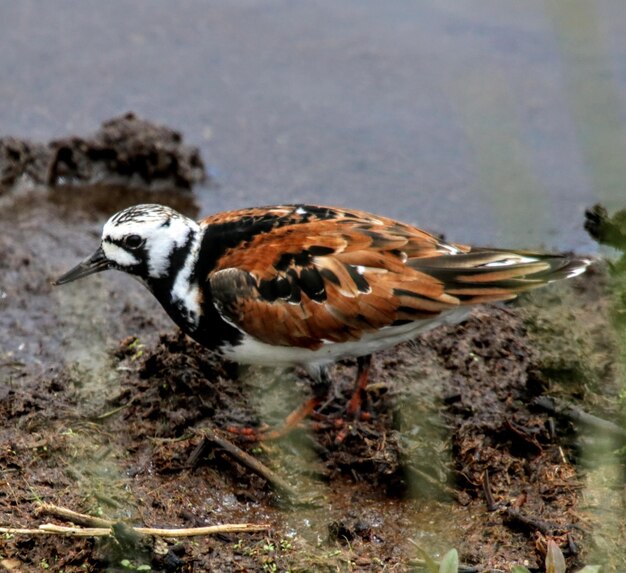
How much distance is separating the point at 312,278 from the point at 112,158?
11.2 ft

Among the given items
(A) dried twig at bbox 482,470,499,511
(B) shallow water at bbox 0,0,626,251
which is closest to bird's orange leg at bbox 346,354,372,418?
(A) dried twig at bbox 482,470,499,511

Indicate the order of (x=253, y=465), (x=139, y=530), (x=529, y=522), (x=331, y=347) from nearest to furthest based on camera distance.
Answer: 1. (x=139, y=530)
2. (x=529, y=522)
3. (x=253, y=465)
4. (x=331, y=347)

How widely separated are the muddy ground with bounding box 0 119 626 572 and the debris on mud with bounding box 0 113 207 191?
5.57 feet

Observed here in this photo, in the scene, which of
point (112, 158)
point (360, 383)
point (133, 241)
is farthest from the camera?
point (112, 158)

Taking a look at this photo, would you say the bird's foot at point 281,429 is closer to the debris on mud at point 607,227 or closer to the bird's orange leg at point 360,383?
the bird's orange leg at point 360,383

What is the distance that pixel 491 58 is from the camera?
872 cm

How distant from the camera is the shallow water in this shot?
7945 millimetres

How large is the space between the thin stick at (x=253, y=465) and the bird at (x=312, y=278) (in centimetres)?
48

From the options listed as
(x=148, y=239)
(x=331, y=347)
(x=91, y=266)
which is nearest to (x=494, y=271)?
(x=331, y=347)

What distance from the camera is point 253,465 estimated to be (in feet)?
15.5

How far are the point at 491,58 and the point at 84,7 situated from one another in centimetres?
387

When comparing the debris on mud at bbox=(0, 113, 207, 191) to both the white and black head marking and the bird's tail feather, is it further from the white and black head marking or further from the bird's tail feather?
the bird's tail feather

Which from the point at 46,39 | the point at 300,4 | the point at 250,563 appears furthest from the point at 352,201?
the point at 250,563

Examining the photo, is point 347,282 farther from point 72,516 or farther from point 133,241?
point 72,516
